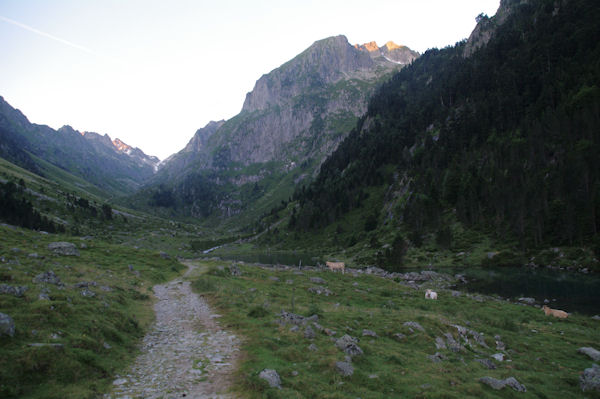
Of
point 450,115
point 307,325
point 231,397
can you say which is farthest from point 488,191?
point 231,397

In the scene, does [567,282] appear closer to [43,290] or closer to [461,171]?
[43,290]

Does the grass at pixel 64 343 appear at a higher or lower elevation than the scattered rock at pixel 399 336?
higher

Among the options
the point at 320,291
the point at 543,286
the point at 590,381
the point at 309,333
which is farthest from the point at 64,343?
the point at 543,286

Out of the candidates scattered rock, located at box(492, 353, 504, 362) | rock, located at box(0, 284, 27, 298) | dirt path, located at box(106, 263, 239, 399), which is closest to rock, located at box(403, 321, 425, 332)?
Result: scattered rock, located at box(492, 353, 504, 362)

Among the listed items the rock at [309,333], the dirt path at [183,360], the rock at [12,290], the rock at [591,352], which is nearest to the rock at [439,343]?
the rock at [309,333]

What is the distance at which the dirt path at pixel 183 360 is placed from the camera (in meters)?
10.5

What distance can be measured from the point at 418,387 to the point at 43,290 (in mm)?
20139

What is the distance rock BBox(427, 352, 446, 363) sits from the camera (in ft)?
52.7

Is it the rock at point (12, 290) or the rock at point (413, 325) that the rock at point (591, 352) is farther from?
the rock at point (12, 290)

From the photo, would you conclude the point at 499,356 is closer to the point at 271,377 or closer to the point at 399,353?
the point at 399,353

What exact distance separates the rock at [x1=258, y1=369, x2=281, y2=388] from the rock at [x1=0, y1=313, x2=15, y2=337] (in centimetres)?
943

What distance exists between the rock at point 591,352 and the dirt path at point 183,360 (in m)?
25.3

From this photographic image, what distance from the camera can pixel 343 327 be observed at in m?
20.6

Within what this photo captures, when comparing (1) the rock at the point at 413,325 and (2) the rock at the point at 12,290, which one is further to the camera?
(1) the rock at the point at 413,325
